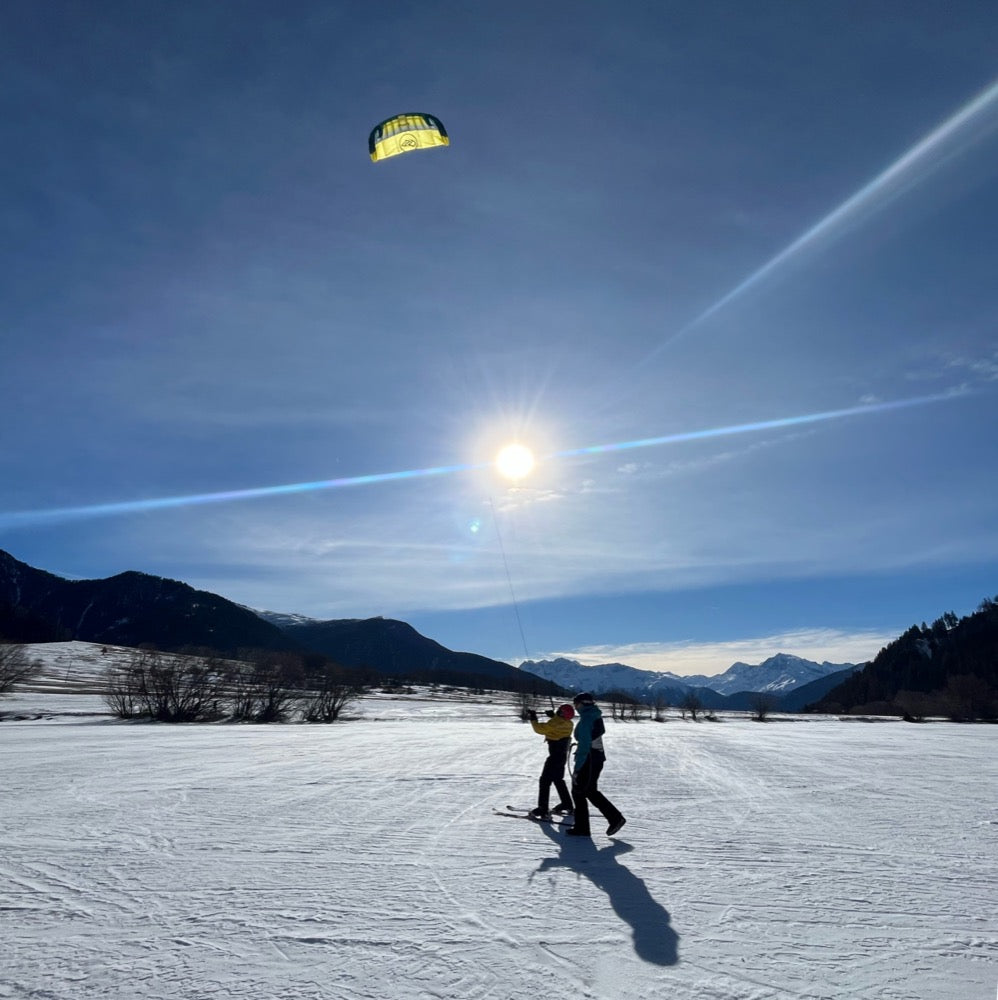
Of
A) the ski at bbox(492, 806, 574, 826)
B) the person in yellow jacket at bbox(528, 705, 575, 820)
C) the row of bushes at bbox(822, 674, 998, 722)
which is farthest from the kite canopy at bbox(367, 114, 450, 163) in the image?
the row of bushes at bbox(822, 674, 998, 722)

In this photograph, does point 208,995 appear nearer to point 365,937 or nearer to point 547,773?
point 365,937

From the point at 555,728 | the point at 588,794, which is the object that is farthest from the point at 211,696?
the point at 588,794

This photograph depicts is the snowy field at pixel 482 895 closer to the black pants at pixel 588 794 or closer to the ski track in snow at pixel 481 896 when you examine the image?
the ski track in snow at pixel 481 896

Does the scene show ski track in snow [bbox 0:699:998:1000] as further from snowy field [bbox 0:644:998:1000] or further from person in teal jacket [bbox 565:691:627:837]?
person in teal jacket [bbox 565:691:627:837]

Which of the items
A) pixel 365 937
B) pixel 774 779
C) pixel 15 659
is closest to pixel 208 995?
pixel 365 937

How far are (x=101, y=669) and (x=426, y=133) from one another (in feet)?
392

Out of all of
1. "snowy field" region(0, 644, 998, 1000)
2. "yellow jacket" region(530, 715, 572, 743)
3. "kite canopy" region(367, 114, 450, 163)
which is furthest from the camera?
"kite canopy" region(367, 114, 450, 163)

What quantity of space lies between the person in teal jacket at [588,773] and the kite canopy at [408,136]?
18.0 m

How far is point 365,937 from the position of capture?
5.14 m

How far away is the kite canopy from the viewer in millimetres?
20203

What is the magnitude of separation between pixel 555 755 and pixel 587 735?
4.19 ft

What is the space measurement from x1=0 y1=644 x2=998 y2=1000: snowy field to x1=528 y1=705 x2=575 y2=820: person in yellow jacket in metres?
0.57

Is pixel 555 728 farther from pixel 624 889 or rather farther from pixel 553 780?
pixel 624 889

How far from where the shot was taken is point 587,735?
30.6 ft
